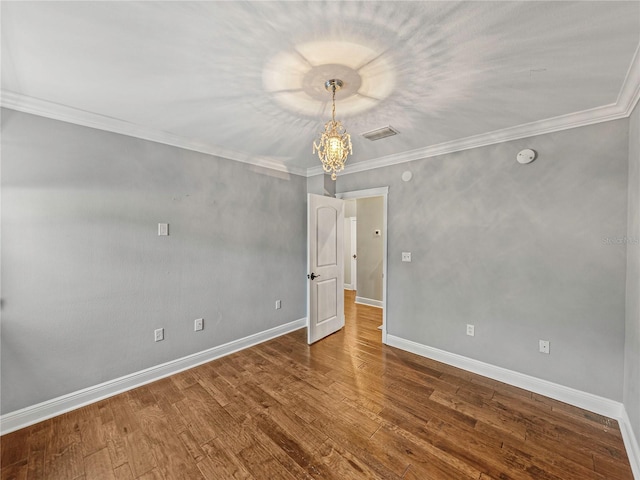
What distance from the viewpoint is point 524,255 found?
2500mm

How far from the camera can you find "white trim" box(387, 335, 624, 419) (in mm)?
2137

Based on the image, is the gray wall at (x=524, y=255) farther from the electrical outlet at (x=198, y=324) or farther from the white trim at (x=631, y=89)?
the electrical outlet at (x=198, y=324)

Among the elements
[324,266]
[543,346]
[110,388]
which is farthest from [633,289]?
[110,388]

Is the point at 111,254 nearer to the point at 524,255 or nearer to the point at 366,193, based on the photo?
the point at 366,193

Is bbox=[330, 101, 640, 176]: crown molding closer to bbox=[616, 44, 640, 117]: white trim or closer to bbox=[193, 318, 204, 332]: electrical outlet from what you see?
bbox=[616, 44, 640, 117]: white trim

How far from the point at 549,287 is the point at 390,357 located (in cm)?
178

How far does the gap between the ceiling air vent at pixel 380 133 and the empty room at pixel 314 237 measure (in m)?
0.09

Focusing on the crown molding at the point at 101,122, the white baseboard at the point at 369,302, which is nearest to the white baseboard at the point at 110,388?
the crown molding at the point at 101,122

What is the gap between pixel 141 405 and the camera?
2.25m

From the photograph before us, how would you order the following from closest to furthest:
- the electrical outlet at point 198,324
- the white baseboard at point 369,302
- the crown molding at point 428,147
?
the crown molding at point 428,147, the electrical outlet at point 198,324, the white baseboard at point 369,302

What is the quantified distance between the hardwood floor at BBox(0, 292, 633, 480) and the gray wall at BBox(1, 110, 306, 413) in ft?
1.54

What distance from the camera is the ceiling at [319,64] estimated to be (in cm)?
123

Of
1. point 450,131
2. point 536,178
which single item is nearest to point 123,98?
point 450,131

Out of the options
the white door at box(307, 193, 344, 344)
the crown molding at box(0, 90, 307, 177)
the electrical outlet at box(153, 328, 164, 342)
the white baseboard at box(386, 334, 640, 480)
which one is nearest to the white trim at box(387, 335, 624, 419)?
the white baseboard at box(386, 334, 640, 480)
